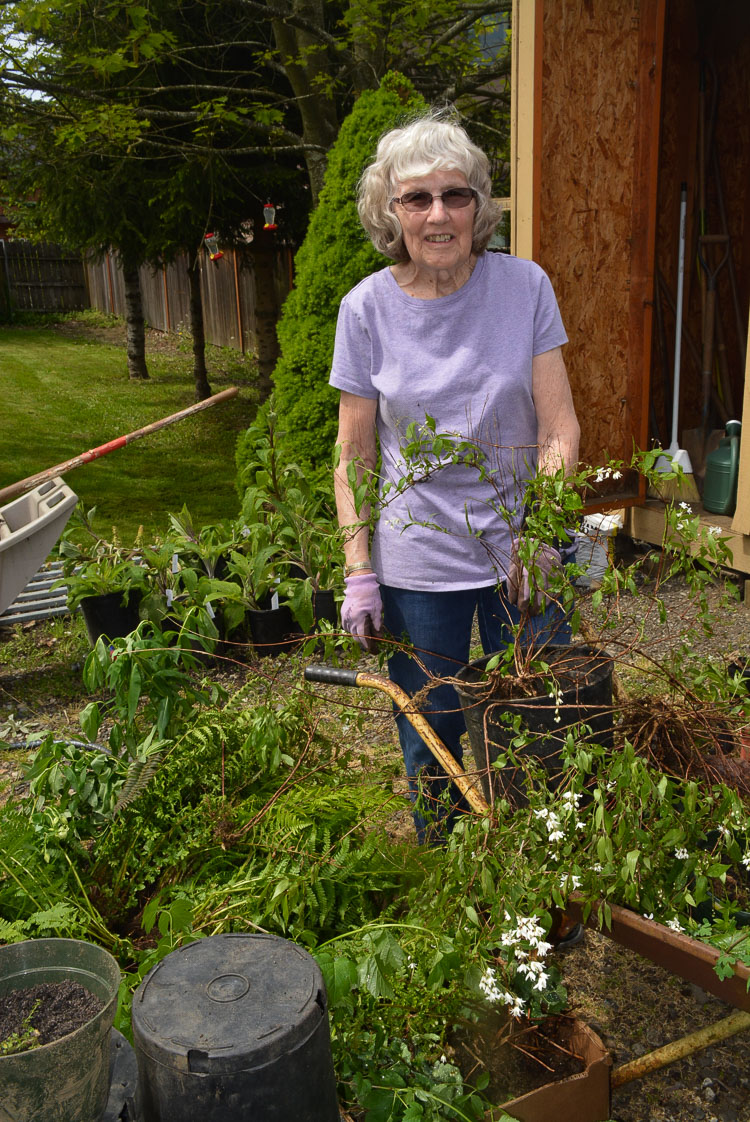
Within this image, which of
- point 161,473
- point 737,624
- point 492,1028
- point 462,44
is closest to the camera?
point 492,1028

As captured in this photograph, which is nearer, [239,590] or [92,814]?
[92,814]

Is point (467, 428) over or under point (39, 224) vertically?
under

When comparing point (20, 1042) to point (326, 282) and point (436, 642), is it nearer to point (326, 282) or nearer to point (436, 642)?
point (436, 642)

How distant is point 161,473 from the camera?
30.0 feet

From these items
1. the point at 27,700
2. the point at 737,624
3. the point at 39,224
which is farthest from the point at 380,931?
the point at 39,224

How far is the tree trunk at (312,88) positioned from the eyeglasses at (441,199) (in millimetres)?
4974

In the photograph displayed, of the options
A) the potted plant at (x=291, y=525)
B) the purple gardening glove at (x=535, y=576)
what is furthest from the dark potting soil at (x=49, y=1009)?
the potted plant at (x=291, y=525)

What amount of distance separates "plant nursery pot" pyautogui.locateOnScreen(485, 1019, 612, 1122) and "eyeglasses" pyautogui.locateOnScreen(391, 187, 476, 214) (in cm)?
168

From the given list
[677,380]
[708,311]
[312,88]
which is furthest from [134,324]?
[677,380]

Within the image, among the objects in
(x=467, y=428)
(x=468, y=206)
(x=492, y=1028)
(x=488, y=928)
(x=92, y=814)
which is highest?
(x=468, y=206)

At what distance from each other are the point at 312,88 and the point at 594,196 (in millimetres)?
2900

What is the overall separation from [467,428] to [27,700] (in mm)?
2947

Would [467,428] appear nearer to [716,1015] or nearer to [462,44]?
[716,1015]

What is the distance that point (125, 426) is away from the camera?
10914 mm
